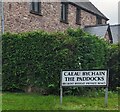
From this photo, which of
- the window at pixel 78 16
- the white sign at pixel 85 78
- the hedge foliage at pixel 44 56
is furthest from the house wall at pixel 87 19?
the white sign at pixel 85 78

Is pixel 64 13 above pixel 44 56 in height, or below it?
above

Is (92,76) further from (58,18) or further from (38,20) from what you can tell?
(58,18)

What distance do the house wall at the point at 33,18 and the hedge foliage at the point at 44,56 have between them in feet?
21.9

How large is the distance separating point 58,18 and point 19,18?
5.35 metres

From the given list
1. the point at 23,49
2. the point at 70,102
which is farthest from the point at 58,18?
the point at 70,102

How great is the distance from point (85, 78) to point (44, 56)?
3.37 m

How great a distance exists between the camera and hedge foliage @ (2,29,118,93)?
14.3 metres

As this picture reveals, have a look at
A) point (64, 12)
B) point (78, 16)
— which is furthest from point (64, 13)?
point (78, 16)

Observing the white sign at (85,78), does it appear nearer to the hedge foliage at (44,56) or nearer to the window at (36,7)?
the hedge foliage at (44,56)

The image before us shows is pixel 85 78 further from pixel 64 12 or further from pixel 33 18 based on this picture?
pixel 64 12

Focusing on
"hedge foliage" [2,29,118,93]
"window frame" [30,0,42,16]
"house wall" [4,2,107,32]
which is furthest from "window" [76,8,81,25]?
"hedge foliage" [2,29,118,93]

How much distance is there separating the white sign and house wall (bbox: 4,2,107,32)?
11.0 m

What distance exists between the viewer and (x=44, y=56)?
47.9 feet

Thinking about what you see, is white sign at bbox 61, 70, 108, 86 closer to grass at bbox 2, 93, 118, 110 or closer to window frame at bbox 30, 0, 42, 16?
grass at bbox 2, 93, 118, 110
